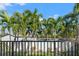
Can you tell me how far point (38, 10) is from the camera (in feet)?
6.82

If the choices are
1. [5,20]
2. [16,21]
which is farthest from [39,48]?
[5,20]

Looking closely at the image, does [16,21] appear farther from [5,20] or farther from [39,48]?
[39,48]

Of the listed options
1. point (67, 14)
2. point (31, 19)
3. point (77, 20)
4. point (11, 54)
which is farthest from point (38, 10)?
point (11, 54)

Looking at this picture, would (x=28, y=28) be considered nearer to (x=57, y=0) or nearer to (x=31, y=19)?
(x=31, y=19)

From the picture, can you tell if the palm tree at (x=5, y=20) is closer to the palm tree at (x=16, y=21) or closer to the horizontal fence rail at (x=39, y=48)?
the palm tree at (x=16, y=21)

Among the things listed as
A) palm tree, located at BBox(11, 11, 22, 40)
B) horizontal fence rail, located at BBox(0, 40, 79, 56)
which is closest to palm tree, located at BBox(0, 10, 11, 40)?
palm tree, located at BBox(11, 11, 22, 40)

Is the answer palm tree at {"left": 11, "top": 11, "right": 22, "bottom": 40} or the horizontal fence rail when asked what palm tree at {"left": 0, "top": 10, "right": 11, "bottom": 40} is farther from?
the horizontal fence rail

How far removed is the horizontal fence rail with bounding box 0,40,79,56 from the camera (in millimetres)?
2115

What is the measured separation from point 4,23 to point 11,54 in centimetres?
39

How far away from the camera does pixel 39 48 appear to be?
213 centimetres

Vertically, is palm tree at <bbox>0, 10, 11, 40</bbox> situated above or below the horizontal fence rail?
above

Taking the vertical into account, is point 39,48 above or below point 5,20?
below

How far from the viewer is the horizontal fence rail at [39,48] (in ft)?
6.94

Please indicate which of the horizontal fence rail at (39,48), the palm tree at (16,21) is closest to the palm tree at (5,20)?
the palm tree at (16,21)
